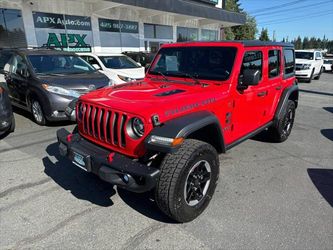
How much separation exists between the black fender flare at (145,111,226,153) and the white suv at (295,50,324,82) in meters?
14.7

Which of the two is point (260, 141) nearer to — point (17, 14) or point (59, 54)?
point (59, 54)

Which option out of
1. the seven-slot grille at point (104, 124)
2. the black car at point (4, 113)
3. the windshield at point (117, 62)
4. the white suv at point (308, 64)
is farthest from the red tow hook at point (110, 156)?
the white suv at point (308, 64)

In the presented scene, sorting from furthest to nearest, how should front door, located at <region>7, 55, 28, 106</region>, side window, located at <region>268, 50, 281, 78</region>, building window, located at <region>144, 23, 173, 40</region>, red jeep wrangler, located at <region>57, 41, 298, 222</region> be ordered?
building window, located at <region>144, 23, 173, 40</region>, front door, located at <region>7, 55, 28, 106</region>, side window, located at <region>268, 50, 281, 78</region>, red jeep wrangler, located at <region>57, 41, 298, 222</region>

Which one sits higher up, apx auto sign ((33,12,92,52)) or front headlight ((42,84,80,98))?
apx auto sign ((33,12,92,52))

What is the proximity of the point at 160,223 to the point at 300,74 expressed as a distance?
1540 centimetres

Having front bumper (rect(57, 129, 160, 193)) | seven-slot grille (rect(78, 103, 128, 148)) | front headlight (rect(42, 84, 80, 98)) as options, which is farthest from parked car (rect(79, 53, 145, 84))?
front bumper (rect(57, 129, 160, 193))

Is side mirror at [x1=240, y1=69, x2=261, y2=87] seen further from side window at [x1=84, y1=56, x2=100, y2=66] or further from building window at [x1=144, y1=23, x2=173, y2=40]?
building window at [x1=144, y1=23, x2=173, y2=40]

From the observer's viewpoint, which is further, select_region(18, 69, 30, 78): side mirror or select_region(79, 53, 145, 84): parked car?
select_region(79, 53, 145, 84): parked car

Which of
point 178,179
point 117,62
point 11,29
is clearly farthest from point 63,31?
point 178,179

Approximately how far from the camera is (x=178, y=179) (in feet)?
8.20

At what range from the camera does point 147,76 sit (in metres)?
4.24

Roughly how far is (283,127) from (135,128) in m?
3.46

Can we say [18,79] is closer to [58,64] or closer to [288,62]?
[58,64]

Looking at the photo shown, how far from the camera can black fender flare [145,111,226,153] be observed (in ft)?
7.92
